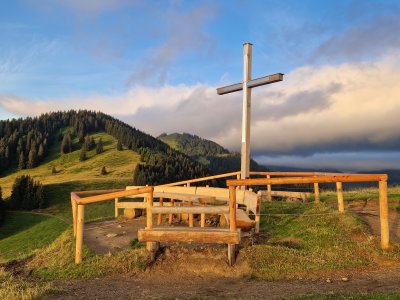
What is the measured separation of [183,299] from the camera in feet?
22.3

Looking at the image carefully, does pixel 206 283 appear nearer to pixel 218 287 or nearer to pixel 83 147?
pixel 218 287

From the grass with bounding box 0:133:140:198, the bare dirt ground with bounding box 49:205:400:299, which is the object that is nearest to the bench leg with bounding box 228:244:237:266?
the bare dirt ground with bounding box 49:205:400:299

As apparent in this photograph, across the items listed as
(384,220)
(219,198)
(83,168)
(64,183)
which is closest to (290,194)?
(219,198)

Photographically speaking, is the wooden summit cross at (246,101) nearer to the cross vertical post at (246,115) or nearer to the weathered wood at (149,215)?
the cross vertical post at (246,115)

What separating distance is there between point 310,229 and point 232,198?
356 cm

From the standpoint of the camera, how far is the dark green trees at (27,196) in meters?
76.5

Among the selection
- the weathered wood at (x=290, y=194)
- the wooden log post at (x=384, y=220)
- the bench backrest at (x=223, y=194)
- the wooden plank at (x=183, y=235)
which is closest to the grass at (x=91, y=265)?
the wooden plank at (x=183, y=235)

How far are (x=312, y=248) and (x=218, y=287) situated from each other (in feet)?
11.0

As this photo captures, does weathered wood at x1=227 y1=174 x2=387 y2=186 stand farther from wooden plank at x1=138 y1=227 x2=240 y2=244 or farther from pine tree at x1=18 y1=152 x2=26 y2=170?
pine tree at x1=18 y1=152 x2=26 y2=170

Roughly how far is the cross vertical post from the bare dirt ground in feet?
14.9

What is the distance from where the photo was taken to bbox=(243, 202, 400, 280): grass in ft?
28.0

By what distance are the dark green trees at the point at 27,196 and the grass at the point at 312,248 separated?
7363cm

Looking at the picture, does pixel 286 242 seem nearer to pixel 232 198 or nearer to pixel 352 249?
pixel 352 249

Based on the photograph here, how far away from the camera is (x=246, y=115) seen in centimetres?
1358
